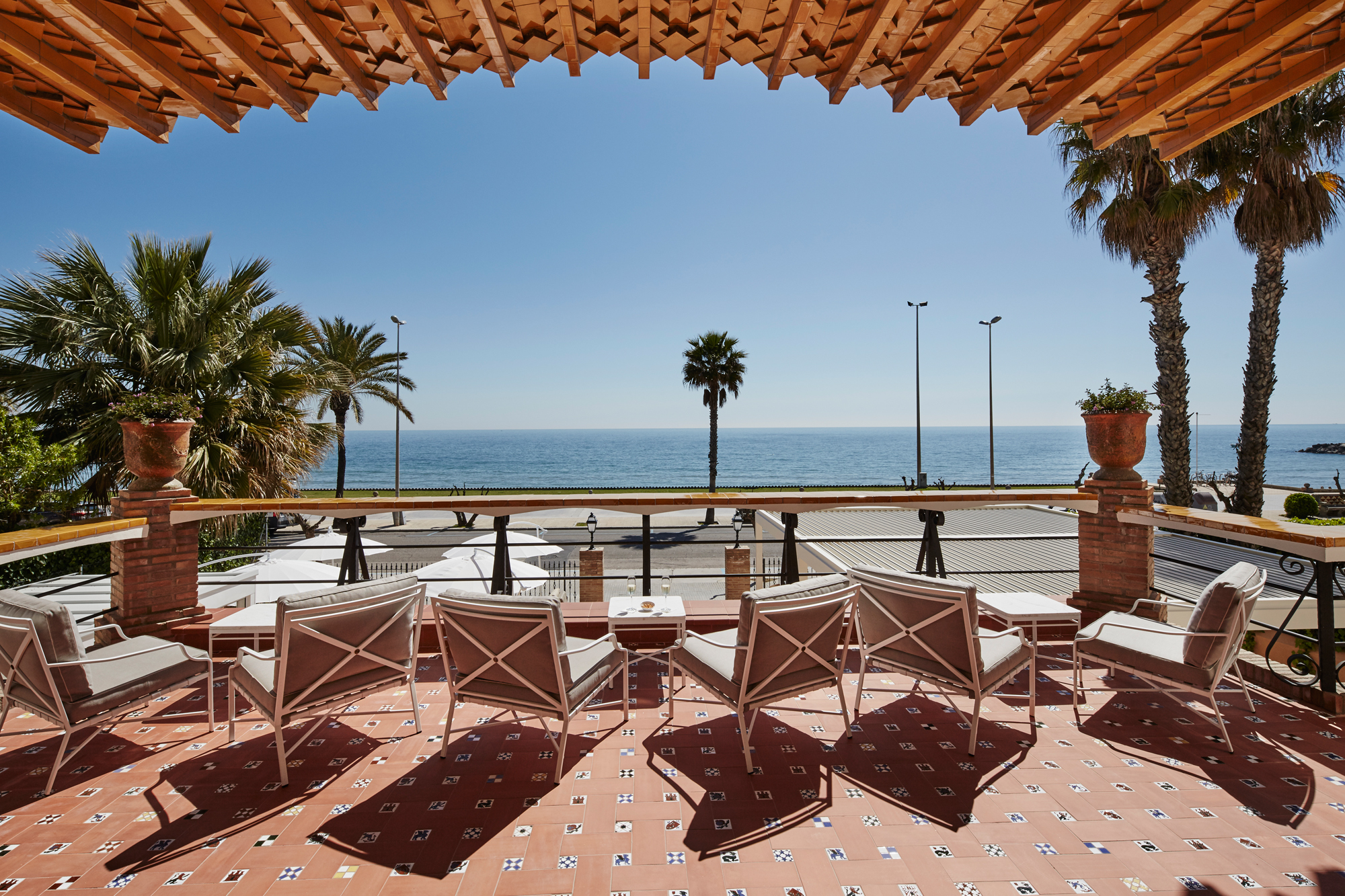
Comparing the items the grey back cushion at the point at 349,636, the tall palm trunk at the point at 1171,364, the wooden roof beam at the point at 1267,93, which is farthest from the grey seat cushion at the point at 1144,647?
the tall palm trunk at the point at 1171,364

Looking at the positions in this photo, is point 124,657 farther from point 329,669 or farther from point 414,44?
point 414,44

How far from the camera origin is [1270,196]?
11.9 meters

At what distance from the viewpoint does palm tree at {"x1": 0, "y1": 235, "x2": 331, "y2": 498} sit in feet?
26.5

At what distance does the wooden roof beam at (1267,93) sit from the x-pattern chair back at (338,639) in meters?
4.19

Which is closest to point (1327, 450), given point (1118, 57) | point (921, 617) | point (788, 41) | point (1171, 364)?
point (1171, 364)

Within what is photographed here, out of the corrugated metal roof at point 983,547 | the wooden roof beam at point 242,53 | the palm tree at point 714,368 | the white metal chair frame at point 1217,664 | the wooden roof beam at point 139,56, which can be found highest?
the palm tree at point 714,368

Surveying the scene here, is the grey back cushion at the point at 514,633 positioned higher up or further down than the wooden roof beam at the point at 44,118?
further down

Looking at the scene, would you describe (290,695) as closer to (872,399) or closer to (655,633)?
(655,633)

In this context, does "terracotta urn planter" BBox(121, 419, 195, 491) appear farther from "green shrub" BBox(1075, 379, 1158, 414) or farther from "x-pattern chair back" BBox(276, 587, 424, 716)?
"green shrub" BBox(1075, 379, 1158, 414)

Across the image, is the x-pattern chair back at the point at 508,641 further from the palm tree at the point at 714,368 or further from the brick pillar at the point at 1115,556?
the palm tree at the point at 714,368

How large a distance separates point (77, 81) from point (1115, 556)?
6611 mm

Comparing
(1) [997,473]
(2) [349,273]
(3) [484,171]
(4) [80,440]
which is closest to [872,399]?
(1) [997,473]

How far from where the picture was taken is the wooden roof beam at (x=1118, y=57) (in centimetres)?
183

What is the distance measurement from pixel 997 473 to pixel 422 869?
280ft
